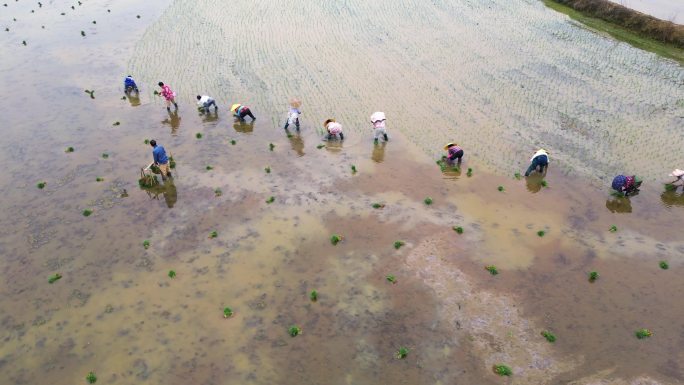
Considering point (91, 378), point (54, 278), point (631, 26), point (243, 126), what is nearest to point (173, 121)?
point (243, 126)

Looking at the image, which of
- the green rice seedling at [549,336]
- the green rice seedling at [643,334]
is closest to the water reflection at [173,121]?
the green rice seedling at [549,336]

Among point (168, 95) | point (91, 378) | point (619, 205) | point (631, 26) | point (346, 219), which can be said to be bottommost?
point (91, 378)

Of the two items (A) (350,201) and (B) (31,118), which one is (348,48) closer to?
(A) (350,201)

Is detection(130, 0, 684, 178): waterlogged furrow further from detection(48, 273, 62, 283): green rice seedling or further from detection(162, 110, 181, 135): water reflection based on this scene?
detection(48, 273, 62, 283): green rice seedling

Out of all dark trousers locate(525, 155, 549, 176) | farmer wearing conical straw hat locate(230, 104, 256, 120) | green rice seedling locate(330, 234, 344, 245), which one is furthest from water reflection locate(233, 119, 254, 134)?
dark trousers locate(525, 155, 549, 176)

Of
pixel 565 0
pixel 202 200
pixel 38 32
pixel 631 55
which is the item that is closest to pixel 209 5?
pixel 38 32

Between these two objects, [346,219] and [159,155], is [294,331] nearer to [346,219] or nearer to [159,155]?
[346,219]
